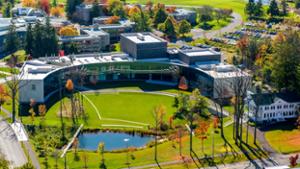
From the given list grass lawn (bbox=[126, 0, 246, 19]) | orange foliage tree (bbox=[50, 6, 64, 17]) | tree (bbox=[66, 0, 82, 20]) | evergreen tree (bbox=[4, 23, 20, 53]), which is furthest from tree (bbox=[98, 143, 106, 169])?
grass lawn (bbox=[126, 0, 246, 19])

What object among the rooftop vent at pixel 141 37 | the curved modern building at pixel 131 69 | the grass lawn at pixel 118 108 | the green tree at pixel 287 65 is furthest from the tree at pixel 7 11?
the green tree at pixel 287 65

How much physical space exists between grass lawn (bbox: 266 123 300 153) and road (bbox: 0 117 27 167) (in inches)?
1080

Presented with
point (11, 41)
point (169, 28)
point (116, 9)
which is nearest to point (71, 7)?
point (116, 9)

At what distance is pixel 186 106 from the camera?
237ft

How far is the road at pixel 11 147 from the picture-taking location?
57.1 meters

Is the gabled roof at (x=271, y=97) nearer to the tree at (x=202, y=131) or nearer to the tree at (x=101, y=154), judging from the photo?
the tree at (x=202, y=131)

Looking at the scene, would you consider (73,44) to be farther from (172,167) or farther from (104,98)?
(172,167)

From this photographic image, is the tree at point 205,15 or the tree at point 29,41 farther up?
the tree at point 205,15

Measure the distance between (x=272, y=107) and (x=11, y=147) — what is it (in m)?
31.9

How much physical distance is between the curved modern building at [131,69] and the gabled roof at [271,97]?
25.3ft

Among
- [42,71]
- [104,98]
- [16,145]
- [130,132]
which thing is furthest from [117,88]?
[16,145]

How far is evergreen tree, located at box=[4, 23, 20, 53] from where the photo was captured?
10262cm

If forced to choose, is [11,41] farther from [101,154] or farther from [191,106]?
[101,154]

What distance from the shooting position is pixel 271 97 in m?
71.1
